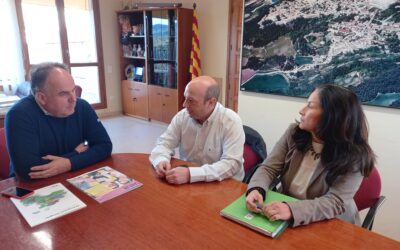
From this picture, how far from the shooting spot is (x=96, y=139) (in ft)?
5.30

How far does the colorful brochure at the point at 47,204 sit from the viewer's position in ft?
3.34

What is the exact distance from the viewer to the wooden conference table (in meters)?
0.89

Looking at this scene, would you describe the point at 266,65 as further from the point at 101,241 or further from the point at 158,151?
the point at 101,241

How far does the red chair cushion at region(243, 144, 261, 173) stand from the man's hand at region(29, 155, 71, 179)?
3.44 feet

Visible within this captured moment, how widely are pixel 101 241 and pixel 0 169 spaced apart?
1.08 metres

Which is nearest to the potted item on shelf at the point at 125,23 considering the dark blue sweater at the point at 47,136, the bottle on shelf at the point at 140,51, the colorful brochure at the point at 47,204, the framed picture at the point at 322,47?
the bottle on shelf at the point at 140,51

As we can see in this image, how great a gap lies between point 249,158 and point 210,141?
0.35 metres

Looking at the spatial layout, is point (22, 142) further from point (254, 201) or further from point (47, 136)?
point (254, 201)

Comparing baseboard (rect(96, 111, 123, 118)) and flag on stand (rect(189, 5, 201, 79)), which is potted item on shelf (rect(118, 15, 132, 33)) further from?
baseboard (rect(96, 111, 123, 118))

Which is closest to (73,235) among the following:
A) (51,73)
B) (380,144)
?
(51,73)

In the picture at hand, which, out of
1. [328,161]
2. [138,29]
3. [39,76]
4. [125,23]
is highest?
[125,23]

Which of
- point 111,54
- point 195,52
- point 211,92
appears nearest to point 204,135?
point 211,92

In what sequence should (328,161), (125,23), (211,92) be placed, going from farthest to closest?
1. (125,23)
2. (211,92)
3. (328,161)

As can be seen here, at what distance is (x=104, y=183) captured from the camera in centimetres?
128
